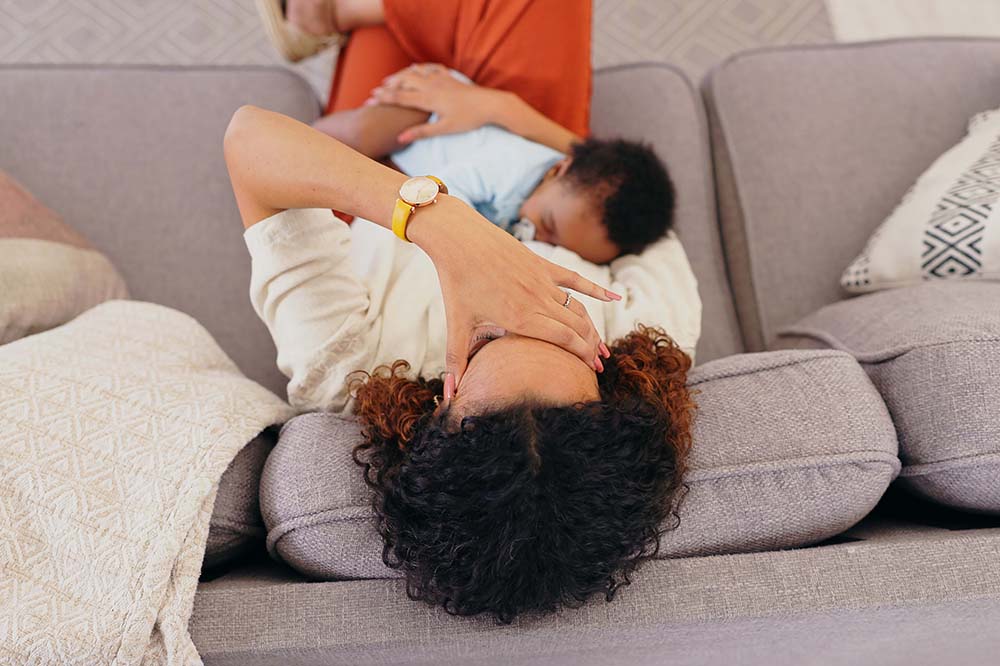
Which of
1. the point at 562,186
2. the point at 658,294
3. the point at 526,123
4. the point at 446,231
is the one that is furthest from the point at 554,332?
the point at 526,123

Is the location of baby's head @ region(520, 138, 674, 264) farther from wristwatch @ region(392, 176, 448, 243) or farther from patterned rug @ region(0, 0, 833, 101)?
patterned rug @ region(0, 0, 833, 101)

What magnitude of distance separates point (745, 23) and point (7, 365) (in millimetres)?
1994

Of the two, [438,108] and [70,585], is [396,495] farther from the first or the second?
[438,108]

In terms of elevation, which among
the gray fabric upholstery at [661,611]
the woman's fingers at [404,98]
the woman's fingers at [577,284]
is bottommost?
the gray fabric upholstery at [661,611]

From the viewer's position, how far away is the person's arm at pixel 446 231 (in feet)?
2.64

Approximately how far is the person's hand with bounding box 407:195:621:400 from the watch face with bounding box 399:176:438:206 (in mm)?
12

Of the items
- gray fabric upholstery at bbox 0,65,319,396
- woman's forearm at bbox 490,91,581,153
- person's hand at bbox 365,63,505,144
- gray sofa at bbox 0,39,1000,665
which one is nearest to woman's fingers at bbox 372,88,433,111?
person's hand at bbox 365,63,505,144

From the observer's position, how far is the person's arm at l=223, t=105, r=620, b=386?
0.80m

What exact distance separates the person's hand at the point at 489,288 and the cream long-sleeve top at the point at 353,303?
0.17 meters

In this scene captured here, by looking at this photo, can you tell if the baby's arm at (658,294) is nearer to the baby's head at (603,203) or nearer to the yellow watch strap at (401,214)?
the baby's head at (603,203)

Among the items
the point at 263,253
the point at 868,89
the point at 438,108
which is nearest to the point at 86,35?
the point at 438,108

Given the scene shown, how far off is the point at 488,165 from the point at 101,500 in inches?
32.0

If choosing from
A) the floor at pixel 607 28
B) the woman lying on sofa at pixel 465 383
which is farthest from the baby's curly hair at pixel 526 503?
the floor at pixel 607 28

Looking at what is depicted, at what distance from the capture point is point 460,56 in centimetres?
138
